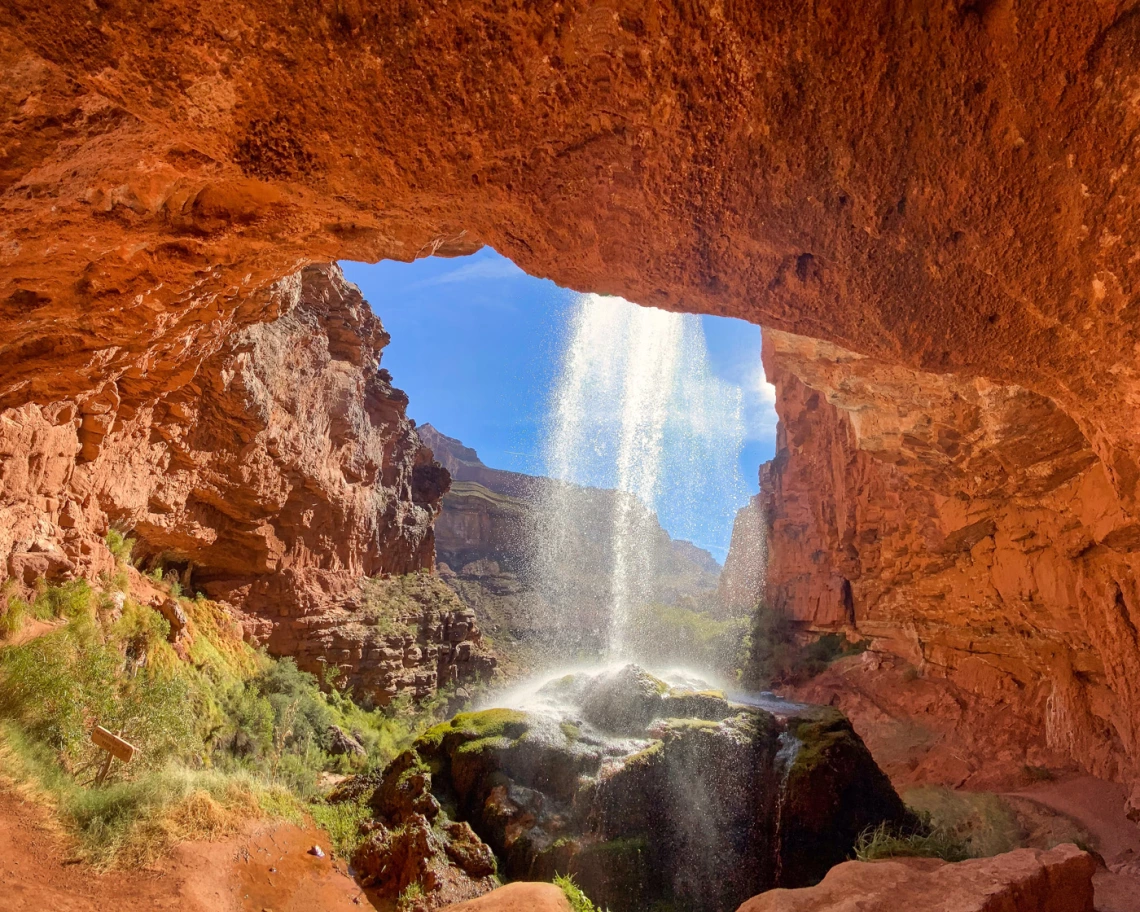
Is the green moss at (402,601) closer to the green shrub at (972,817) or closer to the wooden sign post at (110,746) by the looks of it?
the wooden sign post at (110,746)

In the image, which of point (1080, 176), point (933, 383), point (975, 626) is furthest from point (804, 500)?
point (1080, 176)

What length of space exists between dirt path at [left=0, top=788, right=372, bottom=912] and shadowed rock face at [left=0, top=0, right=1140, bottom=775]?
13.1ft

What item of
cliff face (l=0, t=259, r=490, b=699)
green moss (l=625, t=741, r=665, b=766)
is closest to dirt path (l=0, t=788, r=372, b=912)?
cliff face (l=0, t=259, r=490, b=699)

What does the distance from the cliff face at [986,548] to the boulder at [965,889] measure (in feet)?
10.4

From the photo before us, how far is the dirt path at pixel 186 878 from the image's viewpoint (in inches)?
183

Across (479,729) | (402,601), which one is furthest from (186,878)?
(402,601)

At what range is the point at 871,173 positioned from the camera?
2746mm

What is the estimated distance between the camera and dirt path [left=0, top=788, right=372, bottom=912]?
4656mm

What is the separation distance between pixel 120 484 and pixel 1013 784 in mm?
17780

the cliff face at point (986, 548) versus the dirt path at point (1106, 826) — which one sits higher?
the cliff face at point (986, 548)

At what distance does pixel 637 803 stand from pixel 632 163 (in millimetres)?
9212

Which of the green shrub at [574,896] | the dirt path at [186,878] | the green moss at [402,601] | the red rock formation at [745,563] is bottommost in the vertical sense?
the green shrub at [574,896]

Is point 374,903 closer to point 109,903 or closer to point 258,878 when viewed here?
point 258,878

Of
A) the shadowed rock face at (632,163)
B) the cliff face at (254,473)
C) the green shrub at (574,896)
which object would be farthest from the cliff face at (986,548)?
the cliff face at (254,473)
